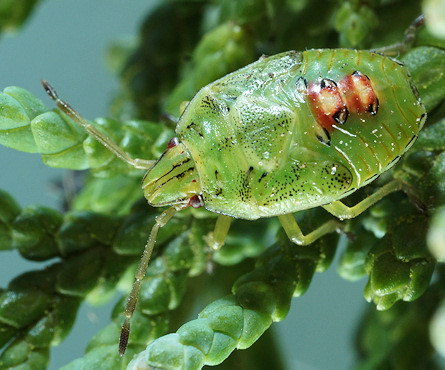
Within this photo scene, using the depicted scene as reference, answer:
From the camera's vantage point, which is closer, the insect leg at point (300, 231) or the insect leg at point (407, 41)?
the insect leg at point (300, 231)

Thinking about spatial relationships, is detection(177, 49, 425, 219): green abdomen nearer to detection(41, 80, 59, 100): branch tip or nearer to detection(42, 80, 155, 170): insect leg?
detection(42, 80, 155, 170): insect leg

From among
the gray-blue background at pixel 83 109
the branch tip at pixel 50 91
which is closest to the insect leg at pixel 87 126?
the branch tip at pixel 50 91

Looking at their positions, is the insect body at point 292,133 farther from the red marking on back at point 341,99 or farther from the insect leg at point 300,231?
the insect leg at point 300,231

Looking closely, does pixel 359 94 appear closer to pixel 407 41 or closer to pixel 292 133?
pixel 292 133

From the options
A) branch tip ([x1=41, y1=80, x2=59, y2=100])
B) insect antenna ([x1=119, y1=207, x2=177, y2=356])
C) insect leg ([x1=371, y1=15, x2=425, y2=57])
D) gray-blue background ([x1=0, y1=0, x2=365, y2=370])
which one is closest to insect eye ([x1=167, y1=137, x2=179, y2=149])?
insect antenna ([x1=119, y1=207, x2=177, y2=356])

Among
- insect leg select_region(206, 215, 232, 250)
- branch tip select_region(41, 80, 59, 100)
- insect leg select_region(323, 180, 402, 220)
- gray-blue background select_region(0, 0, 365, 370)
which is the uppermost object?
branch tip select_region(41, 80, 59, 100)

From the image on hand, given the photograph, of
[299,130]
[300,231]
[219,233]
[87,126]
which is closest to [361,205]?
[300,231]
